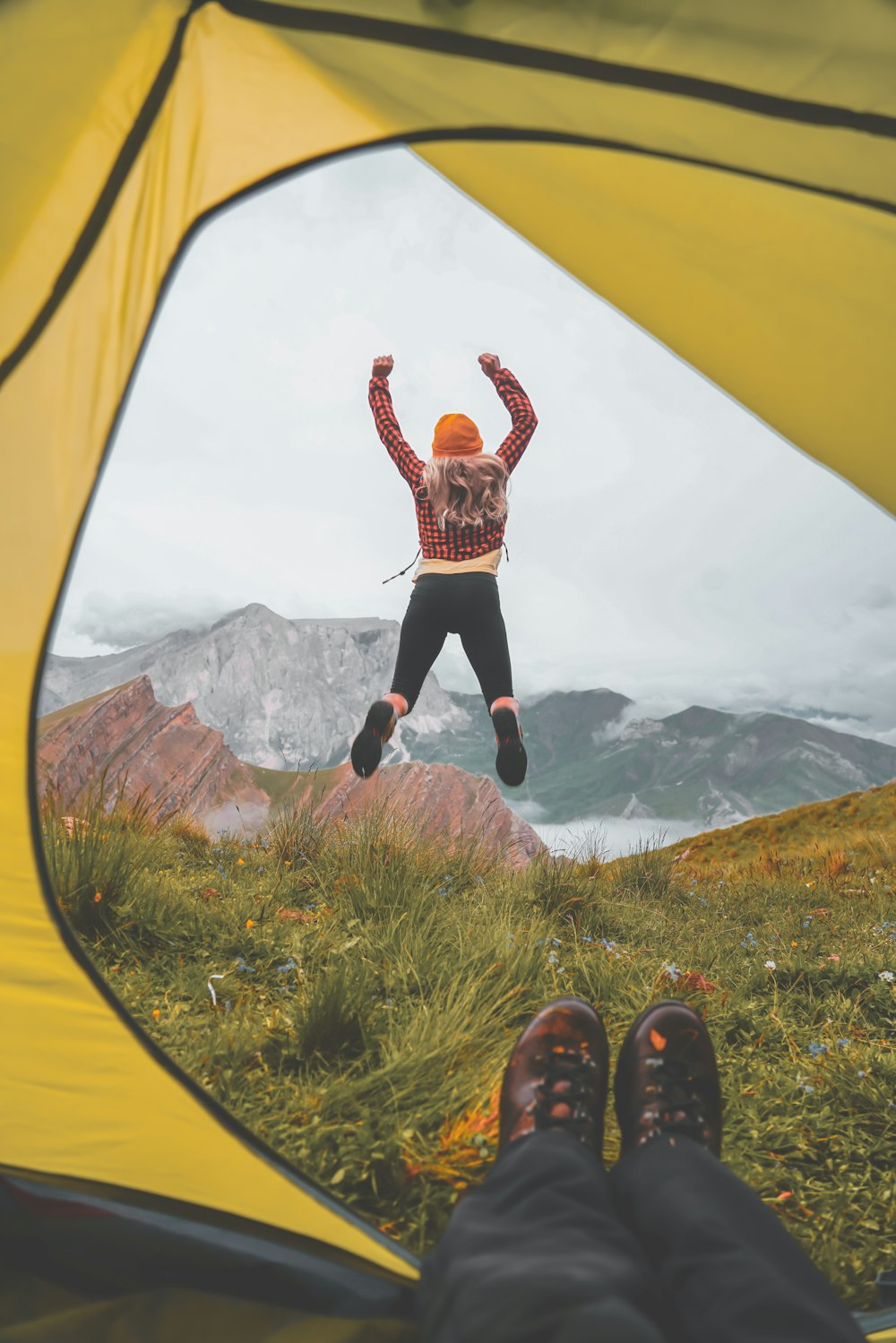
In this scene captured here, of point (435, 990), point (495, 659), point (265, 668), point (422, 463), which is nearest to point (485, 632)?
point (495, 659)

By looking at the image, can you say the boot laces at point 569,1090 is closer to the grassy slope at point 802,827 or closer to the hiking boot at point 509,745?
the hiking boot at point 509,745

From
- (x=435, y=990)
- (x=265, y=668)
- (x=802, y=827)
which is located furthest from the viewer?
(x=265, y=668)

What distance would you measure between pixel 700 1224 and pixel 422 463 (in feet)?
9.12

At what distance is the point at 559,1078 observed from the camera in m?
1.09

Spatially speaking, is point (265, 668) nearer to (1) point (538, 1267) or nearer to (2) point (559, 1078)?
(2) point (559, 1078)

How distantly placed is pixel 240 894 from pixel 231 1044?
895 millimetres

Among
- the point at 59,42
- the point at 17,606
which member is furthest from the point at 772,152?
the point at 17,606

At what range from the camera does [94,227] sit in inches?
40.1

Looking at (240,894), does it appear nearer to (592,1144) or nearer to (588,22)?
(592,1144)

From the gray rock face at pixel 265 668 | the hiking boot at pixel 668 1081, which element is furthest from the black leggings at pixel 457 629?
the gray rock face at pixel 265 668

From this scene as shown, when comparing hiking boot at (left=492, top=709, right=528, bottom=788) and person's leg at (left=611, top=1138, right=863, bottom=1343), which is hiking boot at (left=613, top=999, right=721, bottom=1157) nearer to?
person's leg at (left=611, top=1138, right=863, bottom=1343)

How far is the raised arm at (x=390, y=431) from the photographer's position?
2909mm

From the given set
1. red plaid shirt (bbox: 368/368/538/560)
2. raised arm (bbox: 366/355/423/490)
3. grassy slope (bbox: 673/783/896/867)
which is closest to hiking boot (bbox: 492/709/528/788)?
red plaid shirt (bbox: 368/368/538/560)

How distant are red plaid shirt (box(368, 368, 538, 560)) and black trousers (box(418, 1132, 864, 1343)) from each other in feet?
7.58
